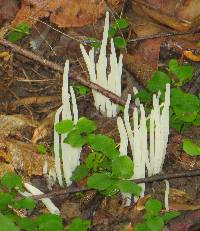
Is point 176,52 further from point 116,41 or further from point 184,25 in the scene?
point 116,41

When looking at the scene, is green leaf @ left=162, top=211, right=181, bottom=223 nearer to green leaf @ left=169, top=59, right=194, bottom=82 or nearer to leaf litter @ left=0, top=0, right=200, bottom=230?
leaf litter @ left=0, top=0, right=200, bottom=230

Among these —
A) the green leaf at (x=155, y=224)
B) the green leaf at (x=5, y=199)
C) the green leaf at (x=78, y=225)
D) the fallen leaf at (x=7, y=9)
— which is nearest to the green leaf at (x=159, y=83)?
the green leaf at (x=155, y=224)

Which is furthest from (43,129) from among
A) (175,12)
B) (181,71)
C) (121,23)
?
(175,12)

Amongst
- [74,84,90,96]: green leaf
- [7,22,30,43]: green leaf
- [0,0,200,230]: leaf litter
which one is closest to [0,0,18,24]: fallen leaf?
[0,0,200,230]: leaf litter

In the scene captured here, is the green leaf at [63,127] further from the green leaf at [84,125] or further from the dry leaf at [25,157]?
the dry leaf at [25,157]

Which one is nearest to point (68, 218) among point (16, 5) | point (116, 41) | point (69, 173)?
point (69, 173)

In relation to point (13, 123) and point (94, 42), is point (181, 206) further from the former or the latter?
point (94, 42)

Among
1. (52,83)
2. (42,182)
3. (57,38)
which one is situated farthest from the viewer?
(57,38)
